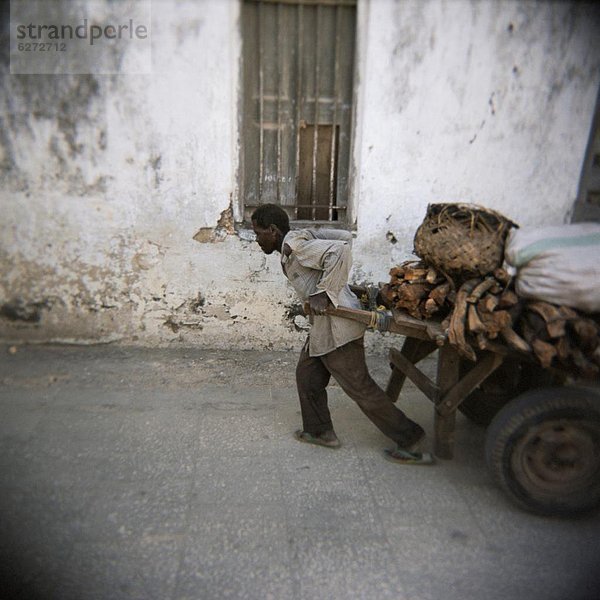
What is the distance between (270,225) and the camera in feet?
9.62

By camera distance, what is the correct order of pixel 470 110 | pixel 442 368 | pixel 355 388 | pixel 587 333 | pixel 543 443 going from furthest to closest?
pixel 470 110
pixel 355 388
pixel 442 368
pixel 543 443
pixel 587 333

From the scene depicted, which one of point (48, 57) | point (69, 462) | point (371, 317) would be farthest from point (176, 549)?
point (48, 57)

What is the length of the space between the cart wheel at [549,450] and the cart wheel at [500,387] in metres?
0.31

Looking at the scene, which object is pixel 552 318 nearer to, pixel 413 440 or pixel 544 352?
pixel 544 352

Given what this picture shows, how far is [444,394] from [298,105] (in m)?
2.77

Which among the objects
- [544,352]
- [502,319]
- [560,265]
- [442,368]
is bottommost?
[442,368]

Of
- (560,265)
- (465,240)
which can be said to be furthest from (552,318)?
(465,240)

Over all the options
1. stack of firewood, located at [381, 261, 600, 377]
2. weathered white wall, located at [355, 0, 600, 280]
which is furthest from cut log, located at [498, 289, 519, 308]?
weathered white wall, located at [355, 0, 600, 280]

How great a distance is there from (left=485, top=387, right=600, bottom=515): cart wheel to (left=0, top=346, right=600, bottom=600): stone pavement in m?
0.15

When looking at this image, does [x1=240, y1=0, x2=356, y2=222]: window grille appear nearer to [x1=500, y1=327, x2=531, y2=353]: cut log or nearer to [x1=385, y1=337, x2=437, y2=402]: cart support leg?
[x1=385, y1=337, x2=437, y2=402]: cart support leg

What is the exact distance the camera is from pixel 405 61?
4.19 m

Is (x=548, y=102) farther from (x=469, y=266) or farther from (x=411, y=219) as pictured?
(x=469, y=266)

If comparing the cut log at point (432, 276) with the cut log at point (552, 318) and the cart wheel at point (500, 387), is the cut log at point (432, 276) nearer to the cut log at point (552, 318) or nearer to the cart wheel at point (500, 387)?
the cut log at point (552, 318)

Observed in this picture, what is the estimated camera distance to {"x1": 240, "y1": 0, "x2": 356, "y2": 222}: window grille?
4266 millimetres
